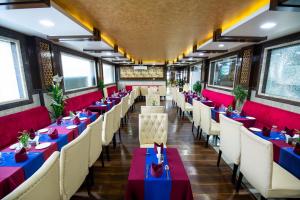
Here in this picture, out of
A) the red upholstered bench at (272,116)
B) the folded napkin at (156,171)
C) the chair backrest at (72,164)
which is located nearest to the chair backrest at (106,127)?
the chair backrest at (72,164)

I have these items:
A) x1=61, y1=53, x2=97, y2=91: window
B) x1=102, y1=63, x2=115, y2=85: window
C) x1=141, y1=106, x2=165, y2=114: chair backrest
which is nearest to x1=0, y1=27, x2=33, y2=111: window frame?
x1=61, y1=53, x2=97, y2=91: window

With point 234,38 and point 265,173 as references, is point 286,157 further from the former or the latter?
point 234,38

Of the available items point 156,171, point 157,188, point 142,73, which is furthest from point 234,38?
point 142,73

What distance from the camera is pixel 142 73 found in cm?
1130

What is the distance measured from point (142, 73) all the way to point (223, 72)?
628cm

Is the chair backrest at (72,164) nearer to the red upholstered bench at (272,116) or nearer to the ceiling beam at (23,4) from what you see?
the ceiling beam at (23,4)

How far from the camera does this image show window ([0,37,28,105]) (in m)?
2.98

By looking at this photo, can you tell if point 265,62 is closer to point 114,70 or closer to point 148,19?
point 148,19

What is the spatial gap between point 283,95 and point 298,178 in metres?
2.52

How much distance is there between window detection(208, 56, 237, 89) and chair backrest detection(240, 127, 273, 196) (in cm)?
426

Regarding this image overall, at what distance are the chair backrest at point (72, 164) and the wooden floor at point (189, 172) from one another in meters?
0.62

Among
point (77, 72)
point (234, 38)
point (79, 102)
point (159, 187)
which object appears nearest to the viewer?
point (159, 187)

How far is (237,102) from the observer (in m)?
4.61

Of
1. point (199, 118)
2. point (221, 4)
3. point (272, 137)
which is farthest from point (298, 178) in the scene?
point (221, 4)
